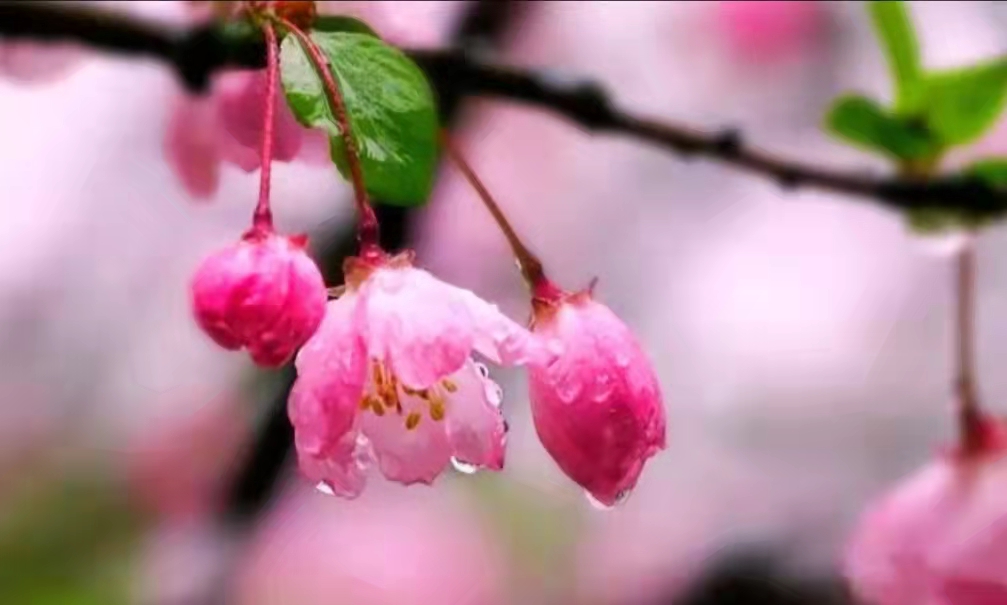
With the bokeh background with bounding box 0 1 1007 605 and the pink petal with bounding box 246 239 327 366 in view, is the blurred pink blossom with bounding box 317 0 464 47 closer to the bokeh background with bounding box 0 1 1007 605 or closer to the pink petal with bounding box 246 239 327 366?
the pink petal with bounding box 246 239 327 366

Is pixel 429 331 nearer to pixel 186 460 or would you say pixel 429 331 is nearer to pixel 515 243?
pixel 515 243

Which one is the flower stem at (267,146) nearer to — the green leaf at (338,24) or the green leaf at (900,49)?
the green leaf at (338,24)

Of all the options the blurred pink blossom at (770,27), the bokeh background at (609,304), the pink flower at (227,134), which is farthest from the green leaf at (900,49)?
the blurred pink blossom at (770,27)

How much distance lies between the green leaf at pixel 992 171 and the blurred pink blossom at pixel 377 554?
1201mm

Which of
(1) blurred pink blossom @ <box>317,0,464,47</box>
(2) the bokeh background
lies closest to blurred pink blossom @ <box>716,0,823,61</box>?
(2) the bokeh background

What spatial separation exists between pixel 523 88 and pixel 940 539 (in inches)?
11.5

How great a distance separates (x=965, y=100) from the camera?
75 cm

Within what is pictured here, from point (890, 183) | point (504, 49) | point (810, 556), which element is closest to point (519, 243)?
point (890, 183)

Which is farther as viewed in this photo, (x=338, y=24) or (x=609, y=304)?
(x=609, y=304)

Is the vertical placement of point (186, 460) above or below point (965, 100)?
below

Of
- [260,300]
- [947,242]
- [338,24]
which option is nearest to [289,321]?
[260,300]

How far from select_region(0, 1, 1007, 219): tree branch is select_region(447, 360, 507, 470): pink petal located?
16 centimetres

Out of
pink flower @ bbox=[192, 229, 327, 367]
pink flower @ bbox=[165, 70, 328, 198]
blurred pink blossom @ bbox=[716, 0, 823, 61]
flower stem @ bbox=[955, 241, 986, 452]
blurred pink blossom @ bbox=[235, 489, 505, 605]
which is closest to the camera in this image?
pink flower @ bbox=[192, 229, 327, 367]

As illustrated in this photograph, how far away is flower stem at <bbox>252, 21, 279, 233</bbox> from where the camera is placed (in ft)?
1.50
